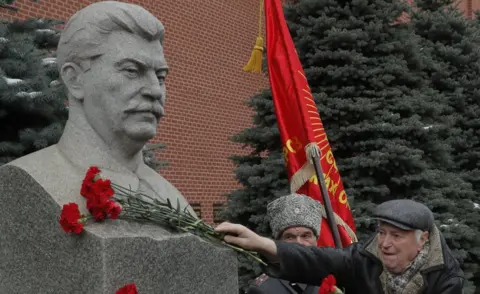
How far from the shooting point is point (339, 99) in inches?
244

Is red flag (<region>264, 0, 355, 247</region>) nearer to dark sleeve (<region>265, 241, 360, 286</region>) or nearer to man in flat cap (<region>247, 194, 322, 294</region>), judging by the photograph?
man in flat cap (<region>247, 194, 322, 294</region>)

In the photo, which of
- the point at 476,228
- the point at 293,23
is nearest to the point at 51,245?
the point at 293,23

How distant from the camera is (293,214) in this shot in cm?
311

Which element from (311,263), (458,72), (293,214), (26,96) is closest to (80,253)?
(311,263)

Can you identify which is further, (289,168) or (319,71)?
(319,71)

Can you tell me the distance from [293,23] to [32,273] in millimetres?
4630

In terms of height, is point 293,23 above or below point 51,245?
below

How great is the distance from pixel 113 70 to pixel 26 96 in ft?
6.56

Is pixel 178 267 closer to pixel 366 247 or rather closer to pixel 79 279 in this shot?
pixel 79 279

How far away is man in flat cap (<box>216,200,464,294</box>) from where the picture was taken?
2.59 m

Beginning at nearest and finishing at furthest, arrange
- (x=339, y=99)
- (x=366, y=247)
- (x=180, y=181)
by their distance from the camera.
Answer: (x=366, y=247) < (x=339, y=99) < (x=180, y=181)

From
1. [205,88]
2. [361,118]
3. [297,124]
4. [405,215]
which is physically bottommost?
[205,88]

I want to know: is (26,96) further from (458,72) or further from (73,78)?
(458,72)

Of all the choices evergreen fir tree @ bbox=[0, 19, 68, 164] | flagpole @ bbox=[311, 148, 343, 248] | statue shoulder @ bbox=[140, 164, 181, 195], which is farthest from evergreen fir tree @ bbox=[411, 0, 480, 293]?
statue shoulder @ bbox=[140, 164, 181, 195]
